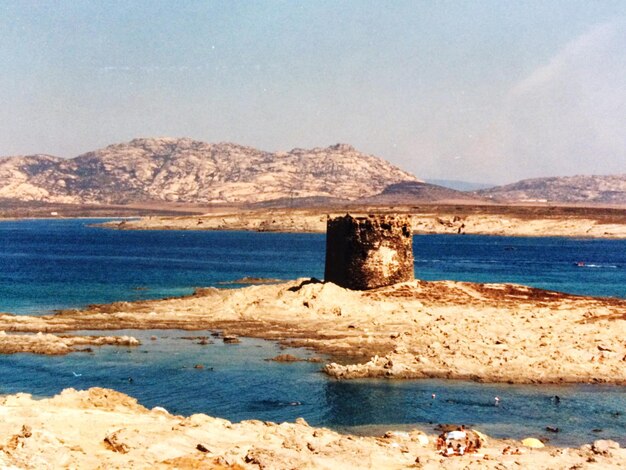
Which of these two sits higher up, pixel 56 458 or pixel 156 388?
pixel 56 458

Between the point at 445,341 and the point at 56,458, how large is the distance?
1947cm

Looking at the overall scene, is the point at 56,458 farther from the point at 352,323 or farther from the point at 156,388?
the point at 352,323

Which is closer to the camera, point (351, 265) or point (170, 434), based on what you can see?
point (170, 434)

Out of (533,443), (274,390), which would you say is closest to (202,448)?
(533,443)

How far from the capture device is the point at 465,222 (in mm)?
166125

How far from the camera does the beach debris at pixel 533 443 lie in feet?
62.5

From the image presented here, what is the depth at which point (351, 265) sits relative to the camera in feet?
134

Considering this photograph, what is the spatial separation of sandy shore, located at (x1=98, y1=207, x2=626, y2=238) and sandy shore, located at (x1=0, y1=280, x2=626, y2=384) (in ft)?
351

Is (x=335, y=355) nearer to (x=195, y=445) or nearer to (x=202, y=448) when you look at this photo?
(x=195, y=445)

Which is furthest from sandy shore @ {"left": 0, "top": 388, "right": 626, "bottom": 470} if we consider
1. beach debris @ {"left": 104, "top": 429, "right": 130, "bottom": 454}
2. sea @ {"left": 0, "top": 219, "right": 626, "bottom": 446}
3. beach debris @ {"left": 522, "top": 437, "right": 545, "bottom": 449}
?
sea @ {"left": 0, "top": 219, "right": 626, "bottom": 446}

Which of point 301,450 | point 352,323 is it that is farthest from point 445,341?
point 301,450

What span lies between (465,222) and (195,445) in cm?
15486

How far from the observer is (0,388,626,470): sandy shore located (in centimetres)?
1420

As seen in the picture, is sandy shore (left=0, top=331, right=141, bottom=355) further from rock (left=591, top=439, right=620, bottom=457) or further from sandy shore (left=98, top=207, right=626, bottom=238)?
sandy shore (left=98, top=207, right=626, bottom=238)
